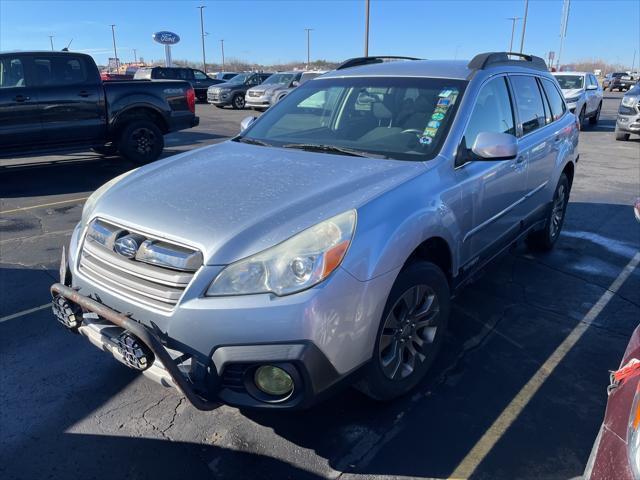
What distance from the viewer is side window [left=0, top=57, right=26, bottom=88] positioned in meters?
7.94

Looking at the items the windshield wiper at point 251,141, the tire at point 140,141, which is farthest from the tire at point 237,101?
the windshield wiper at point 251,141

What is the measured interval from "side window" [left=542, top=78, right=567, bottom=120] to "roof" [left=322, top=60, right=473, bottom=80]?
1.55 meters

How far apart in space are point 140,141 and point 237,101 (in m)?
15.6

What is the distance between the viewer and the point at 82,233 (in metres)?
2.85

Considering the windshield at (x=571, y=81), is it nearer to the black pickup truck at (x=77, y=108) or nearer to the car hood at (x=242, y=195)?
the black pickup truck at (x=77, y=108)

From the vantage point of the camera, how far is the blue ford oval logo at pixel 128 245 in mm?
2461

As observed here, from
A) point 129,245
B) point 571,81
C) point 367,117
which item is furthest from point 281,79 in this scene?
point 129,245

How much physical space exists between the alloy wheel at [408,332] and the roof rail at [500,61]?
5.80 ft

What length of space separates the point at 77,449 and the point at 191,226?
4.24 feet

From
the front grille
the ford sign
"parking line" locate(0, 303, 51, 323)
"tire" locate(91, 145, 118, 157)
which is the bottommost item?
"parking line" locate(0, 303, 51, 323)

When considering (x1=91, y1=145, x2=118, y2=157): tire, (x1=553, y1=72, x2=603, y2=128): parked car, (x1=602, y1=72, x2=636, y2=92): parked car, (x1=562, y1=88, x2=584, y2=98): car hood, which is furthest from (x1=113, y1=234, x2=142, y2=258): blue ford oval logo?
(x1=602, y1=72, x2=636, y2=92): parked car

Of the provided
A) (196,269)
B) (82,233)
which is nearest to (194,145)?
(82,233)

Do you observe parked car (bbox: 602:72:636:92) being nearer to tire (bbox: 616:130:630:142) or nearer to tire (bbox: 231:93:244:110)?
tire (bbox: 616:130:630:142)

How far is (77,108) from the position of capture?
8.52 metres
